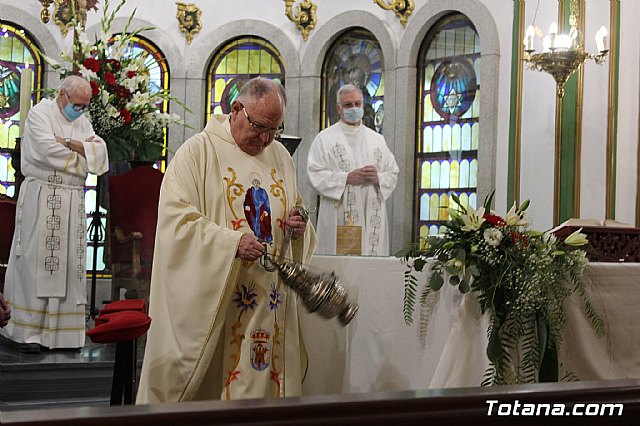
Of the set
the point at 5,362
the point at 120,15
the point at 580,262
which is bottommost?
the point at 5,362

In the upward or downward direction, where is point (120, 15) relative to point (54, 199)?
upward

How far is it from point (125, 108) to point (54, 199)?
1247mm

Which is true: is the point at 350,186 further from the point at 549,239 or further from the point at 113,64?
the point at 549,239

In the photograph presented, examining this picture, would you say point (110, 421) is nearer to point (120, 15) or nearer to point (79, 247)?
point (79, 247)

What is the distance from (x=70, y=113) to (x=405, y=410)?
561cm

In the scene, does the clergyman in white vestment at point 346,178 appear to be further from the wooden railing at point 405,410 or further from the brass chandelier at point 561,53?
the wooden railing at point 405,410

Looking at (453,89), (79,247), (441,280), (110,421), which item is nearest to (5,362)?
(79,247)

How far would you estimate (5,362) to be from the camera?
5.93 m

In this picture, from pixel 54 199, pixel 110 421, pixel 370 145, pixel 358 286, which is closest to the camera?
pixel 110 421

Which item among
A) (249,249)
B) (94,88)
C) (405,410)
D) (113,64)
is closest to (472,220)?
(249,249)

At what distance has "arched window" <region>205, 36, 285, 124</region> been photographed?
1101 centimetres

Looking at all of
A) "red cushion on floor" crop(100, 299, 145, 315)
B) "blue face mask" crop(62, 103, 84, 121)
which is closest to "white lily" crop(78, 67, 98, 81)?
"blue face mask" crop(62, 103, 84, 121)

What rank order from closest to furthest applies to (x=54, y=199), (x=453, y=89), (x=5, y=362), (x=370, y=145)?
(x=5, y=362), (x=54, y=199), (x=370, y=145), (x=453, y=89)

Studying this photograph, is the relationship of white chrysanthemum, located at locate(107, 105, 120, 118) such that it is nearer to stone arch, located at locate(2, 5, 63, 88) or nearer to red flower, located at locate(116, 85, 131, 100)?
red flower, located at locate(116, 85, 131, 100)
